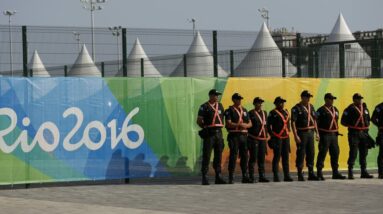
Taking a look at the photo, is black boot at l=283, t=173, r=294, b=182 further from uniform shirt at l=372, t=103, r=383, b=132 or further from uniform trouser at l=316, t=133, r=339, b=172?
uniform shirt at l=372, t=103, r=383, b=132

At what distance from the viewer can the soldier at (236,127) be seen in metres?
15.3

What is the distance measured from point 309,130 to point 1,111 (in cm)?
580

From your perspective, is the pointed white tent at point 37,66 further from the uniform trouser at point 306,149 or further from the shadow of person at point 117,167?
the uniform trouser at point 306,149

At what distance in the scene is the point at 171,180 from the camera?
53.9ft

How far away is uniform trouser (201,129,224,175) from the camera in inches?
598

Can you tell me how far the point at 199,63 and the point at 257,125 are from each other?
3398mm

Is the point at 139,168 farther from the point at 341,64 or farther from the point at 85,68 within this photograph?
the point at 341,64

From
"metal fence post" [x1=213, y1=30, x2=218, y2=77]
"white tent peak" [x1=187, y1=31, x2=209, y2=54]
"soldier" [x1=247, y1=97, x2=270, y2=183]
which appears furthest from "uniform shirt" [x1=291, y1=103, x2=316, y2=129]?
"white tent peak" [x1=187, y1=31, x2=209, y2=54]

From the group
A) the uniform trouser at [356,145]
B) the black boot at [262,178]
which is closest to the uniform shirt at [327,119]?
the uniform trouser at [356,145]

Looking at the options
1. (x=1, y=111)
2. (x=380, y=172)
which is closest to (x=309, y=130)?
(x=380, y=172)

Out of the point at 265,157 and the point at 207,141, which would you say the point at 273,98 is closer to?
the point at 265,157

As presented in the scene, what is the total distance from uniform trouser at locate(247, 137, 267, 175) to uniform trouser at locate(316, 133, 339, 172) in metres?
1.20

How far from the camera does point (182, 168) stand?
1605 cm

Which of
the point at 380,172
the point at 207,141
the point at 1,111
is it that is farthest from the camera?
the point at 380,172
